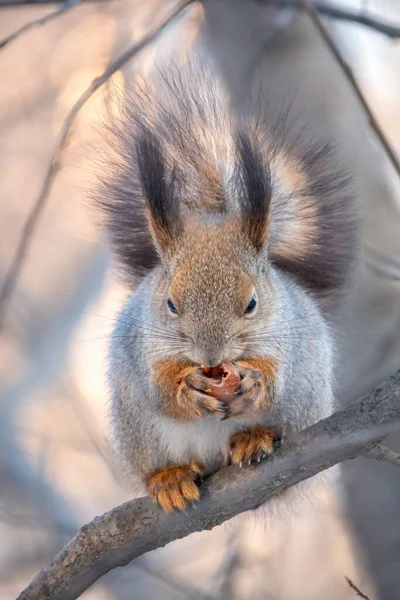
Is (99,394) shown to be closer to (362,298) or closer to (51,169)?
(362,298)

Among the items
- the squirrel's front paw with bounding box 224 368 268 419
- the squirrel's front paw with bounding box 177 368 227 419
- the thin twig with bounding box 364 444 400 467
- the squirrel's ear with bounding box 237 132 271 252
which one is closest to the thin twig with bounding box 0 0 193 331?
the squirrel's ear with bounding box 237 132 271 252

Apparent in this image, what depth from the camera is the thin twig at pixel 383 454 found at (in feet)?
5.03

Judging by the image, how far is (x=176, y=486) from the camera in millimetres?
1848

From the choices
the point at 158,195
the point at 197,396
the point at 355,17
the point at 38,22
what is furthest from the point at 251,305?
the point at 38,22

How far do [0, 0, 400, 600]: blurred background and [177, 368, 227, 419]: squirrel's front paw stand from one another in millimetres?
656

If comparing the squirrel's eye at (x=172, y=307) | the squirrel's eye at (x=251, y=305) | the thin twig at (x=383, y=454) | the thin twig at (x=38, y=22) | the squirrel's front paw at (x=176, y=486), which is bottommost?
the thin twig at (x=383, y=454)

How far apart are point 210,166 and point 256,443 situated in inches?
29.3

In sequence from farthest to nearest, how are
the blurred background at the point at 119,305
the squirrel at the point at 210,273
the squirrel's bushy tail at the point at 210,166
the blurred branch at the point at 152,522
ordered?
the blurred background at the point at 119,305 < the squirrel's bushy tail at the point at 210,166 < the squirrel at the point at 210,273 < the blurred branch at the point at 152,522

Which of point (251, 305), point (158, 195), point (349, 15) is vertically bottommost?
point (251, 305)

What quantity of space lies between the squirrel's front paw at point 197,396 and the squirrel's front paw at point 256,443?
3.5 inches

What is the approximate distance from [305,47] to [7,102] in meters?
2.21

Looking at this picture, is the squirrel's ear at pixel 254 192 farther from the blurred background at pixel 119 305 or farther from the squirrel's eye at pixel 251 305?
the blurred background at pixel 119 305

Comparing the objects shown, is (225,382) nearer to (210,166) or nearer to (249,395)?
(249,395)

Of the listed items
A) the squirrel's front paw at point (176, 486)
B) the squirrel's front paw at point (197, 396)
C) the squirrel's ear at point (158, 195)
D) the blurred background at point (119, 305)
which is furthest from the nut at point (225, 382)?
the blurred background at point (119, 305)
